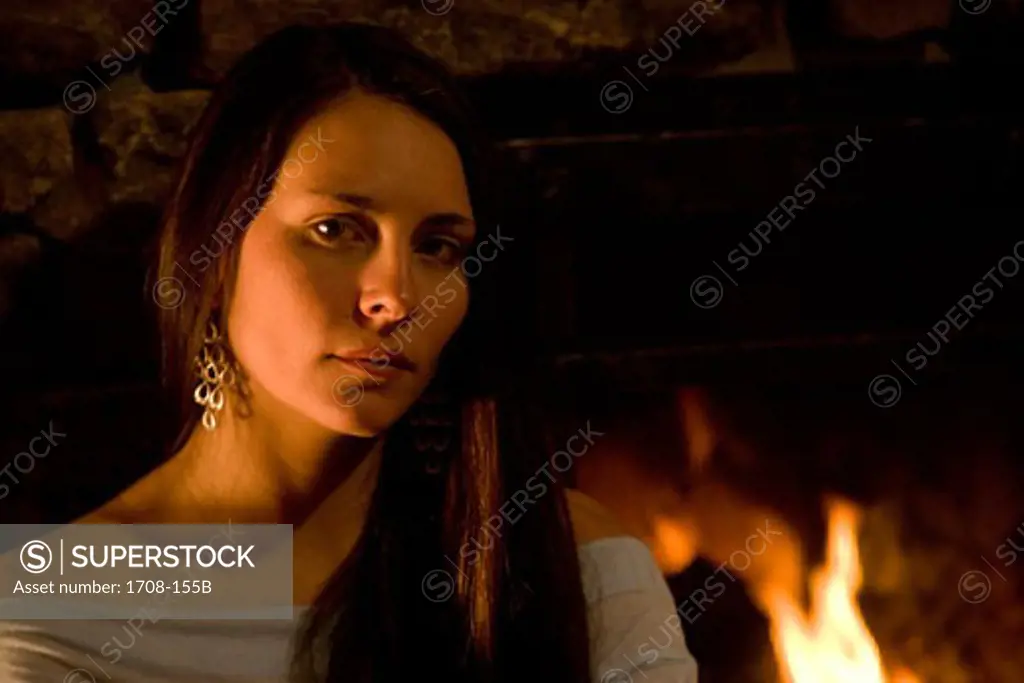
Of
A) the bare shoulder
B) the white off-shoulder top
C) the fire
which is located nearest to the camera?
the white off-shoulder top

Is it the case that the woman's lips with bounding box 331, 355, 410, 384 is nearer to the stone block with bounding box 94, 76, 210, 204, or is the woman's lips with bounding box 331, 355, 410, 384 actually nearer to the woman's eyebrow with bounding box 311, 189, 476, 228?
the woman's eyebrow with bounding box 311, 189, 476, 228

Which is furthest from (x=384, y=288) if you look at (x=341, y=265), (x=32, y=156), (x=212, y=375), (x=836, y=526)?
(x=836, y=526)

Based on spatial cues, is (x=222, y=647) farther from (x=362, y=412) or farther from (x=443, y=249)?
(x=443, y=249)

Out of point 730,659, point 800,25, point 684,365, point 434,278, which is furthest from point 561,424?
point 800,25

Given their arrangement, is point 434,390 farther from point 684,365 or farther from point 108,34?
point 108,34

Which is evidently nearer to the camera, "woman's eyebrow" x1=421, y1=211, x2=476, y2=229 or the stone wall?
"woman's eyebrow" x1=421, y1=211, x2=476, y2=229

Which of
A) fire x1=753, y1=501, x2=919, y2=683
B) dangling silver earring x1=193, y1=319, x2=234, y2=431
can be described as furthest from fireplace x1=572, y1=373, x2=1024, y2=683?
dangling silver earring x1=193, y1=319, x2=234, y2=431

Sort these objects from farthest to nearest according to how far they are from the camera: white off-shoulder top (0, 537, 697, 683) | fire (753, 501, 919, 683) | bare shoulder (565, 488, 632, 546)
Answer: fire (753, 501, 919, 683), bare shoulder (565, 488, 632, 546), white off-shoulder top (0, 537, 697, 683)

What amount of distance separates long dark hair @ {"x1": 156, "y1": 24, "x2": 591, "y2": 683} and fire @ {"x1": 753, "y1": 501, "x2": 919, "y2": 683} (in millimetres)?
387

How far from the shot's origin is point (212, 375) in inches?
36.6

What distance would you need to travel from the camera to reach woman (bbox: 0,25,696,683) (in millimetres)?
872

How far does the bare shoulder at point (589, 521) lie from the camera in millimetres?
996

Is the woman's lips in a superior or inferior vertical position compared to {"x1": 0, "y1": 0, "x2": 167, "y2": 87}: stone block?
inferior

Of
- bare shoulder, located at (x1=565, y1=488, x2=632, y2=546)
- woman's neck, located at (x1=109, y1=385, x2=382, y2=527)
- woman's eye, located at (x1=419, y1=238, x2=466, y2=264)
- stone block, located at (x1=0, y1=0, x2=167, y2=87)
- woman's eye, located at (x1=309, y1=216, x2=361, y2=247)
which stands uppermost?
stone block, located at (x1=0, y1=0, x2=167, y2=87)
